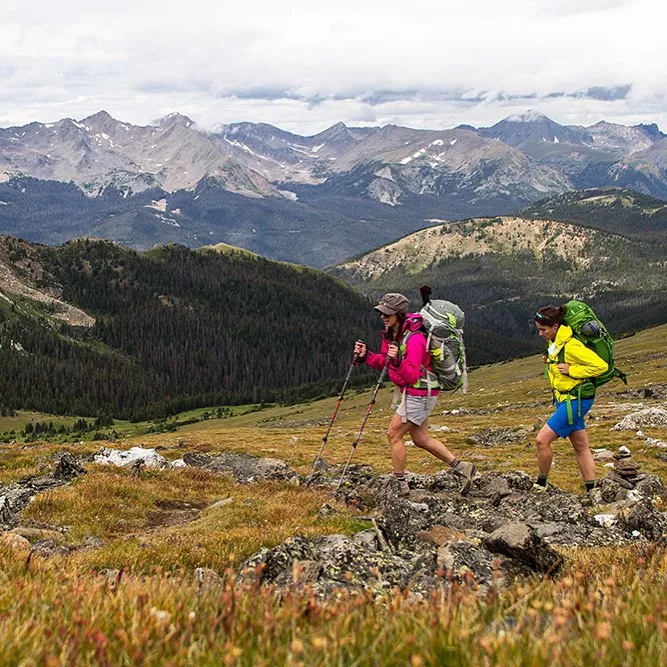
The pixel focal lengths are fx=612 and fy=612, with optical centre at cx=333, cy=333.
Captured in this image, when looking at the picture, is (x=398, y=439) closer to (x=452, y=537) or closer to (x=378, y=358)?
(x=378, y=358)

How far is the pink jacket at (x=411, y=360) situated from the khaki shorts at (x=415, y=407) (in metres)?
0.15

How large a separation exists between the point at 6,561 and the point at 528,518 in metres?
11.6

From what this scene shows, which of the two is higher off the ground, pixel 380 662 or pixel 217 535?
pixel 380 662

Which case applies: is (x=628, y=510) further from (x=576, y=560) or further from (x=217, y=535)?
(x=217, y=535)

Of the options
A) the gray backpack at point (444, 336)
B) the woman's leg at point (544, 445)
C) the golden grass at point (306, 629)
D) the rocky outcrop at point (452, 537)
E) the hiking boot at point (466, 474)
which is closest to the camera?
the golden grass at point (306, 629)

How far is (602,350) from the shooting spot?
49.4 ft

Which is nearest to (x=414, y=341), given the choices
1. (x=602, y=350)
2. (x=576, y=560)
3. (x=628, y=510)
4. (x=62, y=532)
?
(x=602, y=350)

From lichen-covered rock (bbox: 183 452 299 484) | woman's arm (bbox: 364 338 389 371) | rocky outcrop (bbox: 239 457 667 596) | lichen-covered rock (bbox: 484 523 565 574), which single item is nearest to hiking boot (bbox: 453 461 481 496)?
rocky outcrop (bbox: 239 457 667 596)

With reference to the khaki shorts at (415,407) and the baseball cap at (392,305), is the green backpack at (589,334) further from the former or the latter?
the baseball cap at (392,305)

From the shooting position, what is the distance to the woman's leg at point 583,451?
16266 millimetres

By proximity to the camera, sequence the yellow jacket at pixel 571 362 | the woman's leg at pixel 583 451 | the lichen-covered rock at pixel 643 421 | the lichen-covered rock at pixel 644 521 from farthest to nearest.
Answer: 1. the lichen-covered rock at pixel 643 421
2. the woman's leg at pixel 583 451
3. the yellow jacket at pixel 571 362
4. the lichen-covered rock at pixel 644 521

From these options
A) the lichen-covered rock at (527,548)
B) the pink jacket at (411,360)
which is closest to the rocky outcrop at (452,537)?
the lichen-covered rock at (527,548)

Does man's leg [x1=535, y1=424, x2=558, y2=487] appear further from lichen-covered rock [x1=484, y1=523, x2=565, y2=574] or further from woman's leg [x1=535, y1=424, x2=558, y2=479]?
lichen-covered rock [x1=484, y1=523, x2=565, y2=574]

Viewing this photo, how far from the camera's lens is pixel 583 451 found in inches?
655
